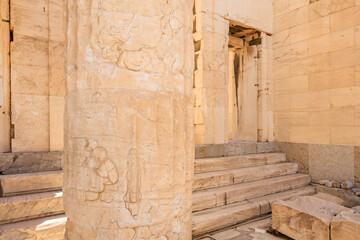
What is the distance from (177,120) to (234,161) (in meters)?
3.25

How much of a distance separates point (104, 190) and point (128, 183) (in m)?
0.17

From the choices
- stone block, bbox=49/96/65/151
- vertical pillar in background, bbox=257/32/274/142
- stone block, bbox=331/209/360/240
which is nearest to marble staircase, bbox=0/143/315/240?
vertical pillar in background, bbox=257/32/274/142

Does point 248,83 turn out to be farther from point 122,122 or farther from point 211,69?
point 122,122

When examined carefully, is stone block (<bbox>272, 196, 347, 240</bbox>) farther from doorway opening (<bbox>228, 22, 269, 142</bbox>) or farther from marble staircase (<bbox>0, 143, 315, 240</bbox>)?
doorway opening (<bbox>228, 22, 269, 142</bbox>)

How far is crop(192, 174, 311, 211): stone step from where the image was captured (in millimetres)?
3506

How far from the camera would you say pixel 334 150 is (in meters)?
5.10

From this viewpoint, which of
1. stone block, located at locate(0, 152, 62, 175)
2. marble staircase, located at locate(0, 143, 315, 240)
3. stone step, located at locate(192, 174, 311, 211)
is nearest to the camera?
marble staircase, located at locate(0, 143, 315, 240)

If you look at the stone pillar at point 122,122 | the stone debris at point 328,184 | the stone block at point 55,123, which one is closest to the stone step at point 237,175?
the stone debris at point 328,184

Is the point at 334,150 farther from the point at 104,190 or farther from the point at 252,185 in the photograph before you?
the point at 104,190

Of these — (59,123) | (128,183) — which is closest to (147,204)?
(128,183)

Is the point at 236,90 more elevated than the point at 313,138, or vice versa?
the point at 236,90

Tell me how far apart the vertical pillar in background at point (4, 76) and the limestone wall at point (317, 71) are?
5.72 m

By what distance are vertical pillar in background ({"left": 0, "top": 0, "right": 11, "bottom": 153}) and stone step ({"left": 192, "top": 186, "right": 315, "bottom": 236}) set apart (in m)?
3.06

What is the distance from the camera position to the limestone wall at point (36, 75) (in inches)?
144
